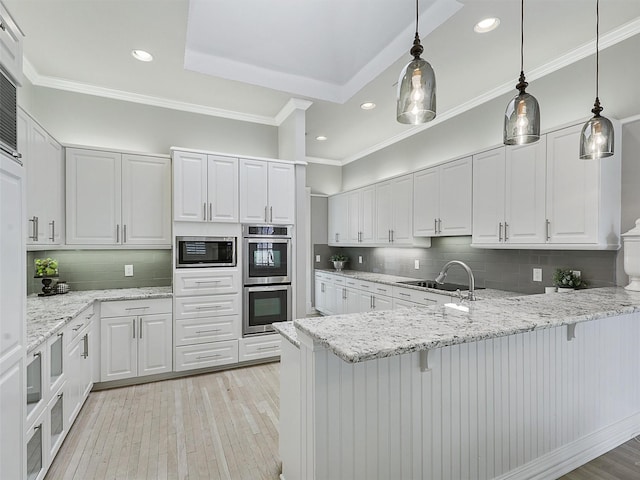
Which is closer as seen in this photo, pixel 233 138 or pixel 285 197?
pixel 285 197

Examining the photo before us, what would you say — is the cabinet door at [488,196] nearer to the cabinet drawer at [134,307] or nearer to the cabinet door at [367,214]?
the cabinet door at [367,214]

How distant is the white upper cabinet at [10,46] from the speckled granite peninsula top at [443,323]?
162 centimetres

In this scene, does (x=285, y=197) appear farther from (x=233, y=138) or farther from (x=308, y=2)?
(x=308, y=2)

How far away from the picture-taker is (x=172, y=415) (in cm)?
274

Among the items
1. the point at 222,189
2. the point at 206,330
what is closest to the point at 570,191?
the point at 222,189

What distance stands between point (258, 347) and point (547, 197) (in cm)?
323

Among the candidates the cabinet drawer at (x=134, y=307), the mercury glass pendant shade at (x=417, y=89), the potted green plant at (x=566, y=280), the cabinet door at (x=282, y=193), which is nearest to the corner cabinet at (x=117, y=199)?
the cabinet drawer at (x=134, y=307)

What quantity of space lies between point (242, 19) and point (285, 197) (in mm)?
1791

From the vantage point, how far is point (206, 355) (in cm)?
361

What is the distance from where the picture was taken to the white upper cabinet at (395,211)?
447 centimetres

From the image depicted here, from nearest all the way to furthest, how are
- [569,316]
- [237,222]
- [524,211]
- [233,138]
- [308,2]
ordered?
[569,316], [308,2], [524,211], [237,222], [233,138]

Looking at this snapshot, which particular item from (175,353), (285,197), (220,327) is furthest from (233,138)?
(175,353)

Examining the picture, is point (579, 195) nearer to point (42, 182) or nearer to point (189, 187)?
point (189, 187)

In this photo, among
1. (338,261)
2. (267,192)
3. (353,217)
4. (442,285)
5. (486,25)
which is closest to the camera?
(486,25)
